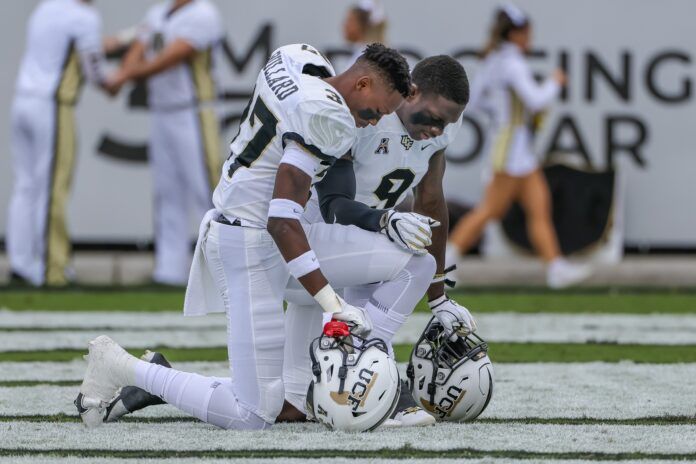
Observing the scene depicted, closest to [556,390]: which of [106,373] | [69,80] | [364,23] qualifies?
[106,373]

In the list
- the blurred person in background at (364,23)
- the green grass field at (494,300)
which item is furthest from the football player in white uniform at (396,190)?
the blurred person in background at (364,23)

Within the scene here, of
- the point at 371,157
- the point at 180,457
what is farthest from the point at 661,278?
the point at 180,457

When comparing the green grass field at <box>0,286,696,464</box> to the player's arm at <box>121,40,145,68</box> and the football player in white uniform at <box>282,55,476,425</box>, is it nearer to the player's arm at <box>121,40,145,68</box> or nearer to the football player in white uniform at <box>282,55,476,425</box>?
the football player in white uniform at <box>282,55,476,425</box>

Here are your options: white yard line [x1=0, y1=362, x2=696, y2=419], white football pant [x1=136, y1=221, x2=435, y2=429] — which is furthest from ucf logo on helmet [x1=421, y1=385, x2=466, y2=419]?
white football pant [x1=136, y1=221, x2=435, y2=429]

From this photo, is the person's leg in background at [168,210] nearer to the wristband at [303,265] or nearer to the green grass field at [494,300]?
the green grass field at [494,300]

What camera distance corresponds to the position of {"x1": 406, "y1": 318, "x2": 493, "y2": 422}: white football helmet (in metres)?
4.79

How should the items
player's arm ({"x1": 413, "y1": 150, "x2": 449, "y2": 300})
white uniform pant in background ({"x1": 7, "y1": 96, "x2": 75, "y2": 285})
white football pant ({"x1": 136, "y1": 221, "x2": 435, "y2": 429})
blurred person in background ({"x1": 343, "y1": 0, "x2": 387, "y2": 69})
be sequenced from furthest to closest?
white uniform pant in background ({"x1": 7, "y1": 96, "x2": 75, "y2": 285}), blurred person in background ({"x1": 343, "y1": 0, "x2": 387, "y2": 69}), player's arm ({"x1": 413, "y1": 150, "x2": 449, "y2": 300}), white football pant ({"x1": 136, "y1": 221, "x2": 435, "y2": 429})

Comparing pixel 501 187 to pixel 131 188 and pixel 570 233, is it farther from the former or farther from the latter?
pixel 131 188

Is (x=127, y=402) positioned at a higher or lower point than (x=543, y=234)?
higher

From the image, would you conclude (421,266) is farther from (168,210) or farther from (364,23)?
(168,210)

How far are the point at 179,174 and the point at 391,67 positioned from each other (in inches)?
222

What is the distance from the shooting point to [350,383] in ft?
14.5

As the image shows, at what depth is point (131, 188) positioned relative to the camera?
11.1 meters

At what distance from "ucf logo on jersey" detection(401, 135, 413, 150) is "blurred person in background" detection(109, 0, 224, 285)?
15.9 feet
